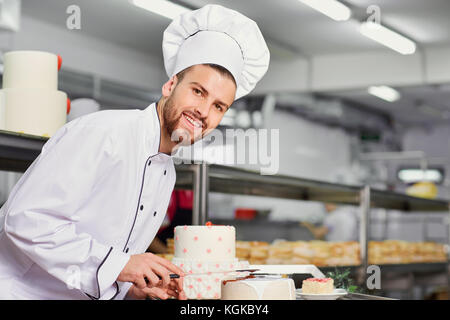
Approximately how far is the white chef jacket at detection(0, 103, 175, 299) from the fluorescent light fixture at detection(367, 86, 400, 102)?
6605 mm

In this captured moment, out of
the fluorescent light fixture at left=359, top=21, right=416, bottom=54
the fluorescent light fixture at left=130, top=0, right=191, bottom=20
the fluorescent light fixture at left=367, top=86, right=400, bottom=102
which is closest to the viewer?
the fluorescent light fixture at left=130, top=0, right=191, bottom=20

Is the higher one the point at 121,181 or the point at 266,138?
the point at 266,138

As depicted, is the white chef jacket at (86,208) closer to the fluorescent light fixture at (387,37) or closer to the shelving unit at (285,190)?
the shelving unit at (285,190)

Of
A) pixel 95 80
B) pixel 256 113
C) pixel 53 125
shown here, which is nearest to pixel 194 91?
pixel 53 125

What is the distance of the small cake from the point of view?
148 cm

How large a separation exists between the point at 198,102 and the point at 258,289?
0.50 metres

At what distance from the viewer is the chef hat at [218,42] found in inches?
60.1

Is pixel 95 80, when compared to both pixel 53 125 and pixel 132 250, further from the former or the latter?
pixel 132 250

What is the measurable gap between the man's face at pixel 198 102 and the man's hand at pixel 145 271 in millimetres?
340

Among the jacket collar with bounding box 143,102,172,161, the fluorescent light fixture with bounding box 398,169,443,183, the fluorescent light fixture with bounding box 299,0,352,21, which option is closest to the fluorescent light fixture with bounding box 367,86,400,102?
the fluorescent light fixture with bounding box 398,169,443,183

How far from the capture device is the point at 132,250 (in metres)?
1.49

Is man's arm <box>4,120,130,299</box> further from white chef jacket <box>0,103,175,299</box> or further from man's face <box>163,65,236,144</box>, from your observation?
man's face <box>163,65,236,144</box>

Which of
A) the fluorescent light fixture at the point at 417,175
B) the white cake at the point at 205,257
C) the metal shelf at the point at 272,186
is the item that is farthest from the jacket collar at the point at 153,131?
the fluorescent light fixture at the point at 417,175

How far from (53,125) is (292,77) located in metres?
4.99
